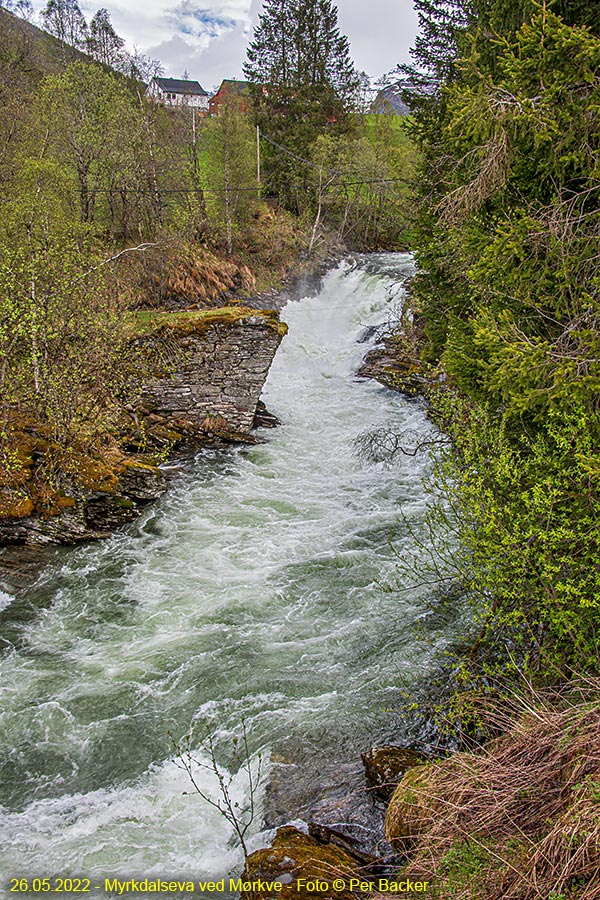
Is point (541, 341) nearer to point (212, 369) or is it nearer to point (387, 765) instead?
point (387, 765)

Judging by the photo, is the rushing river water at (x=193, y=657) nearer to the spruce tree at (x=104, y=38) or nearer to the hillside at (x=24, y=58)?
the hillside at (x=24, y=58)

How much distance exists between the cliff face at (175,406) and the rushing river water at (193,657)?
2.58ft

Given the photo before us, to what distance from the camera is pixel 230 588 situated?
9.40 metres

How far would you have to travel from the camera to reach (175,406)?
15.3m

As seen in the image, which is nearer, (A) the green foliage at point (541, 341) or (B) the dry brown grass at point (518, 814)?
(B) the dry brown grass at point (518, 814)

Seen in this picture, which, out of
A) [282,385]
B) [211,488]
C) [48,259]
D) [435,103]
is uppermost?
[435,103]

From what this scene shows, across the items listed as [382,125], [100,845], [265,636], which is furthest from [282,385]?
[382,125]

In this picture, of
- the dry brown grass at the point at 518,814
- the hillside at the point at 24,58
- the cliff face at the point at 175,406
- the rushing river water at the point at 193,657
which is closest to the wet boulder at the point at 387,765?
the rushing river water at the point at 193,657

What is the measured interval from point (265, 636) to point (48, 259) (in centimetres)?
847

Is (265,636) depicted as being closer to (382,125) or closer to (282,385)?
(282,385)

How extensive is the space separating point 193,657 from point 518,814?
4.93m

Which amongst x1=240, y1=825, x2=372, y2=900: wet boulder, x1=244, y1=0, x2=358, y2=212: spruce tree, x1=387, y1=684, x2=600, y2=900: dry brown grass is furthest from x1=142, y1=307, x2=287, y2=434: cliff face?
x1=244, y1=0, x2=358, y2=212: spruce tree

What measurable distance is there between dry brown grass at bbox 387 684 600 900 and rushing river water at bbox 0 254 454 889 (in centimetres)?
166

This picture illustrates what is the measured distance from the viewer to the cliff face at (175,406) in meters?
11.3
